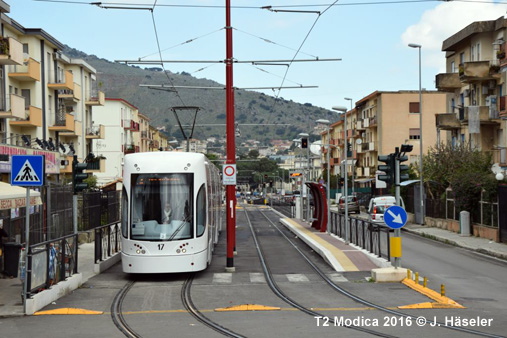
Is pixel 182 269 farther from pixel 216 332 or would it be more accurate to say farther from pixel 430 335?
pixel 430 335

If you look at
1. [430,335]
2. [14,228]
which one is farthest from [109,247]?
[430,335]

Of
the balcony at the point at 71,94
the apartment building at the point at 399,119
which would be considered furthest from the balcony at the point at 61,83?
the apartment building at the point at 399,119

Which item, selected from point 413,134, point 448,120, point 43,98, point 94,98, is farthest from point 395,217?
point 413,134

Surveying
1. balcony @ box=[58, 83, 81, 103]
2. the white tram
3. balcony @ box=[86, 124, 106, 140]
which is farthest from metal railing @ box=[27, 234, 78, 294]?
balcony @ box=[86, 124, 106, 140]

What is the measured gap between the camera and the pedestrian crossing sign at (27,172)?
1381 centimetres

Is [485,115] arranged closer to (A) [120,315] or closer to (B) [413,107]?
(A) [120,315]

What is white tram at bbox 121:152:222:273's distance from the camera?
18219mm

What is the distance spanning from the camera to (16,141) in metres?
41.3

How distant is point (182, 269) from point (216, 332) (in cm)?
702

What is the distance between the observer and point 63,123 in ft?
160

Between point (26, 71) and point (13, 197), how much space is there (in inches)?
1011

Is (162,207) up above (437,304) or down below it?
above

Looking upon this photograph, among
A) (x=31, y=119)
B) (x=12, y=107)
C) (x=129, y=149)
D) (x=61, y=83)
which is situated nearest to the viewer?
(x=12, y=107)

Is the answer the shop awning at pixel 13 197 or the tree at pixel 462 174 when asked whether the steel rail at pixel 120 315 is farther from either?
the tree at pixel 462 174
